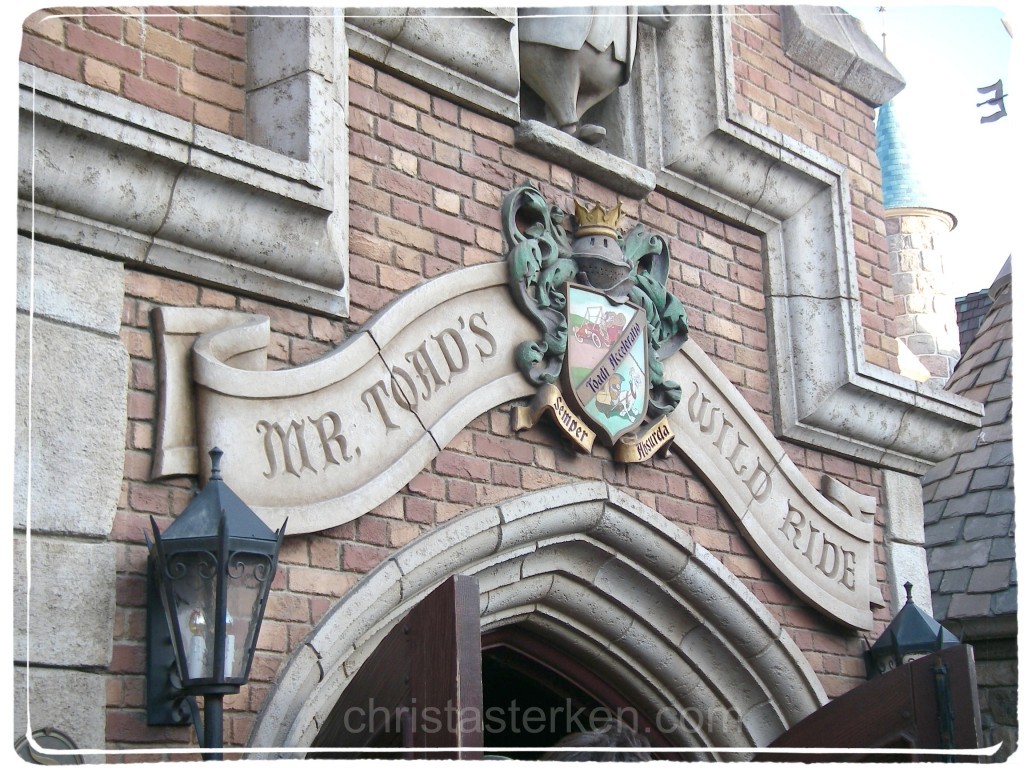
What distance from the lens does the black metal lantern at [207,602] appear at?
3.08m

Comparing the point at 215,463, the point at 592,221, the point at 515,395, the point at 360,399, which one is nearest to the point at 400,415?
the point at 360,399

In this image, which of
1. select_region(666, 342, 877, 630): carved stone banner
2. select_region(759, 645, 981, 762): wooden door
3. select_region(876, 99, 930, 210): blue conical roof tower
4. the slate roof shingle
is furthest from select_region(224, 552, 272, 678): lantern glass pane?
select_region(876, 99, 930, 210): blue conical roof tower

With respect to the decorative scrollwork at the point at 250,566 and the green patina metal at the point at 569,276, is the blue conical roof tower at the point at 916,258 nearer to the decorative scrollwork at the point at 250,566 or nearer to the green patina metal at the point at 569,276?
the green patina metal at the point at 569,276

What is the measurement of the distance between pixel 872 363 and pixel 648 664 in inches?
61.2

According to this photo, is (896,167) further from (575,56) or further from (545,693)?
(545,693)

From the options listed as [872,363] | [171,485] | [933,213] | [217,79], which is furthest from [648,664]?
[933,213]

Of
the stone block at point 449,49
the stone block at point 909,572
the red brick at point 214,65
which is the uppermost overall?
the stone block at point 449,49

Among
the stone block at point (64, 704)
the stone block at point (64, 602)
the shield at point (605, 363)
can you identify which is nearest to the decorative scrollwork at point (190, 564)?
the stone block at point (64, 602)

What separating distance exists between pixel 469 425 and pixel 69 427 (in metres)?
1.27

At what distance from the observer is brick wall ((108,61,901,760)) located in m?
3.36

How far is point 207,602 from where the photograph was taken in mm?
3107

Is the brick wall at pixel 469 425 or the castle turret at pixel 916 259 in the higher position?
the castle turret at pixel 916 259

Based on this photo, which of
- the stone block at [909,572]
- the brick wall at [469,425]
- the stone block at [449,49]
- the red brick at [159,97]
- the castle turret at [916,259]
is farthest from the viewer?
the castle turret at [916,259]

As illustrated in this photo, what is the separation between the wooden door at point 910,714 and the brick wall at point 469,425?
2.62 ft
